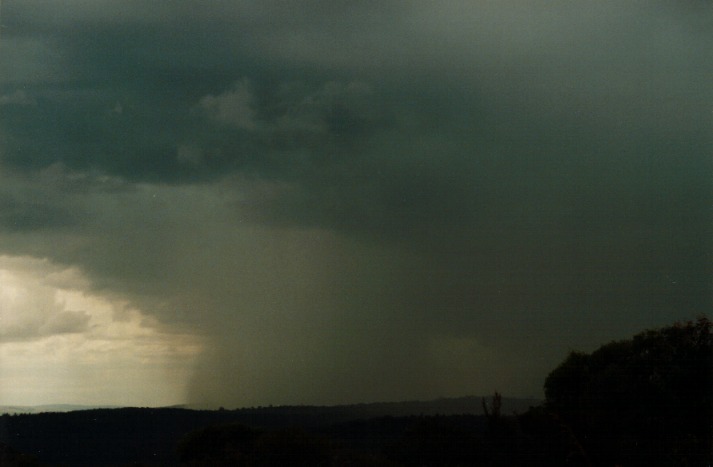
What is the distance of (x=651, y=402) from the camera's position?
4475 cm

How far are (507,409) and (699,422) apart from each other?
13645mm

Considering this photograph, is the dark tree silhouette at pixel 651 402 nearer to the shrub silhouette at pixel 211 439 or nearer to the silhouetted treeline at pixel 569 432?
the silhouetted treeline at pixel 569 432

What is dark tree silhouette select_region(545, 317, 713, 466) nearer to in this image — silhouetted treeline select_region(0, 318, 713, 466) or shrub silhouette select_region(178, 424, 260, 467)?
silhouetted treeline select_region(0, 318, 713, 466)

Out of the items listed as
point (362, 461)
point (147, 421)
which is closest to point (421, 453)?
point (362, 461)

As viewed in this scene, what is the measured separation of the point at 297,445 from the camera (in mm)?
37125

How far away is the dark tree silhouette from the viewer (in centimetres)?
4044

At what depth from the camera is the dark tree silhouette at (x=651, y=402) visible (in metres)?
40.4

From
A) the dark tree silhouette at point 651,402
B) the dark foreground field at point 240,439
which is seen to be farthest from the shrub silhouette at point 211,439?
the dark tree silhouette at point 651,402

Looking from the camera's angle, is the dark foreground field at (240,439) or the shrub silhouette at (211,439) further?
the shrub silhouette at (211,439)

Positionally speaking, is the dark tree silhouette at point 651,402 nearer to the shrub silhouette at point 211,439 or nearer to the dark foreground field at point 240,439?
the dark foreground field at point 240,439

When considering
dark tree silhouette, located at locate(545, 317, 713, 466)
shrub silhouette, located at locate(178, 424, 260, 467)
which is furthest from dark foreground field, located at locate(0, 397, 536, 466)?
dark tree silhouette, located at locate(545, 317, 713, 466)

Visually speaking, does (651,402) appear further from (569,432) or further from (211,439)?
(211,439)

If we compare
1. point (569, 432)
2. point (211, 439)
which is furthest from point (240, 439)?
point (569, 432)

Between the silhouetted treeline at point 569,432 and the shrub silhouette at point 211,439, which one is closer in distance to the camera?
the silhouetted treeline at point 569,432
